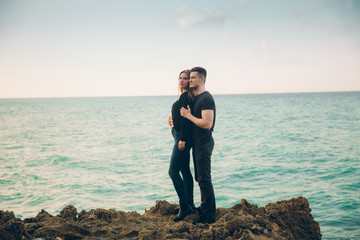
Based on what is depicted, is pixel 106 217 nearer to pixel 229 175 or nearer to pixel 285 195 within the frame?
pixel 285 195

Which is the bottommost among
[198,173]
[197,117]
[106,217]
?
[106,217]

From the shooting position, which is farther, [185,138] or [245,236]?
[185,138]

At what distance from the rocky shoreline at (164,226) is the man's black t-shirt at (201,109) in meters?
1.15

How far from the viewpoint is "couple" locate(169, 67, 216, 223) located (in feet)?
13.1

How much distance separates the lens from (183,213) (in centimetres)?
438

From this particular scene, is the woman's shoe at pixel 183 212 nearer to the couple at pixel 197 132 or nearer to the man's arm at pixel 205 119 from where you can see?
the couple at pixel 197 132

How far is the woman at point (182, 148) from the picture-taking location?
13.7ft

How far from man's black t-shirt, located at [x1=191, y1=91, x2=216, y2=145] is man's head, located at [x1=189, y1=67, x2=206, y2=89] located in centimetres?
17

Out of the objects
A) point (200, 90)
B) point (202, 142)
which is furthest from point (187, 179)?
point (200, 90)

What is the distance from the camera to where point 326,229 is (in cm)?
584

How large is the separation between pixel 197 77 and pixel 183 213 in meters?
2.13

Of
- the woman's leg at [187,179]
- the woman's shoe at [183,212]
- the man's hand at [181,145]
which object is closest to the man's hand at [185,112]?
the man's hand at [181,145]

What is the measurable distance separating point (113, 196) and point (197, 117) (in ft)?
17.9

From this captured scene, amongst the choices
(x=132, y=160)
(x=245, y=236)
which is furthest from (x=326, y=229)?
(x=132, y=160)
